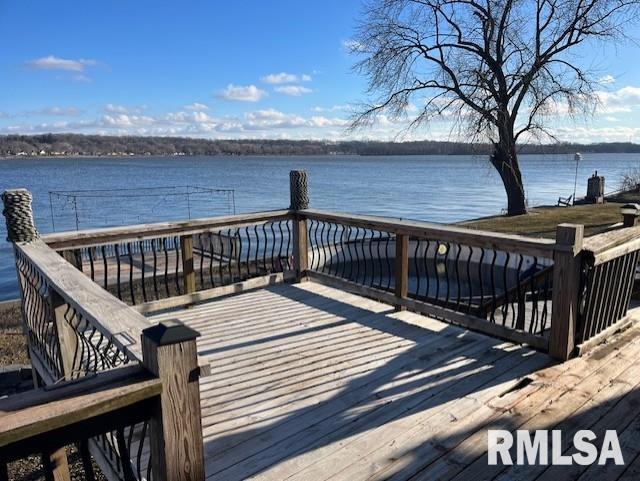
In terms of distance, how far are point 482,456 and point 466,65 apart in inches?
731

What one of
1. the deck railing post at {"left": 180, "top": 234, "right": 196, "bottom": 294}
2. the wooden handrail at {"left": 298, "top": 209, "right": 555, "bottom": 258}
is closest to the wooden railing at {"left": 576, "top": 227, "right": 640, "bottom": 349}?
the wooden handrail at {"left": 298, "top": 209, "right": 555, "bottom": 258}

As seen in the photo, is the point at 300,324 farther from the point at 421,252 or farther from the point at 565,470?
the point at 421,252

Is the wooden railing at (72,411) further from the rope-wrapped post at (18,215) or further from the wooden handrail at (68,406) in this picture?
the rope-wrapped post at (18,215)

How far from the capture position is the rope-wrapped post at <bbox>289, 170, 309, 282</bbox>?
Answer: 5.57 metres

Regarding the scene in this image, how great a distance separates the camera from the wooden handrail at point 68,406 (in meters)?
1.15

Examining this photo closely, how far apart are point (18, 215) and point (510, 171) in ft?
59.5

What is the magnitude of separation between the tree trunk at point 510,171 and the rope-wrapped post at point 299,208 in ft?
49.1

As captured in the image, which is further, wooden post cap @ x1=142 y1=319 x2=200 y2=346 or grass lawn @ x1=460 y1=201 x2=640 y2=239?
grass lawn @ x1=460 y1=201 x2=640 y2=239

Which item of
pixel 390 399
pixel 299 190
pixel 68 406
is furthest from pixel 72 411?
pixel 299 190

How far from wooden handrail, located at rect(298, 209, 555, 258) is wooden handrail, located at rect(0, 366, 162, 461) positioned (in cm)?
293

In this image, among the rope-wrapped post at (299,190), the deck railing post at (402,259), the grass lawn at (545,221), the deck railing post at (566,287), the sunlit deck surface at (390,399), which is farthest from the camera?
the grass lawn at (545,221)

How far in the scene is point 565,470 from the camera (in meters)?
2.38

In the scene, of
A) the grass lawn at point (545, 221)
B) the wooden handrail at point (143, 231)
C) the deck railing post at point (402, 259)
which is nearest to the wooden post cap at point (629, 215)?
the deck railing post at point (402, 259)

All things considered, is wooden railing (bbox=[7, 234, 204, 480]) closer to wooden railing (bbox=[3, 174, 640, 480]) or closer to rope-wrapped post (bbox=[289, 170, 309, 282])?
wooden railing (bbox=[3, 174, 640, 480])
